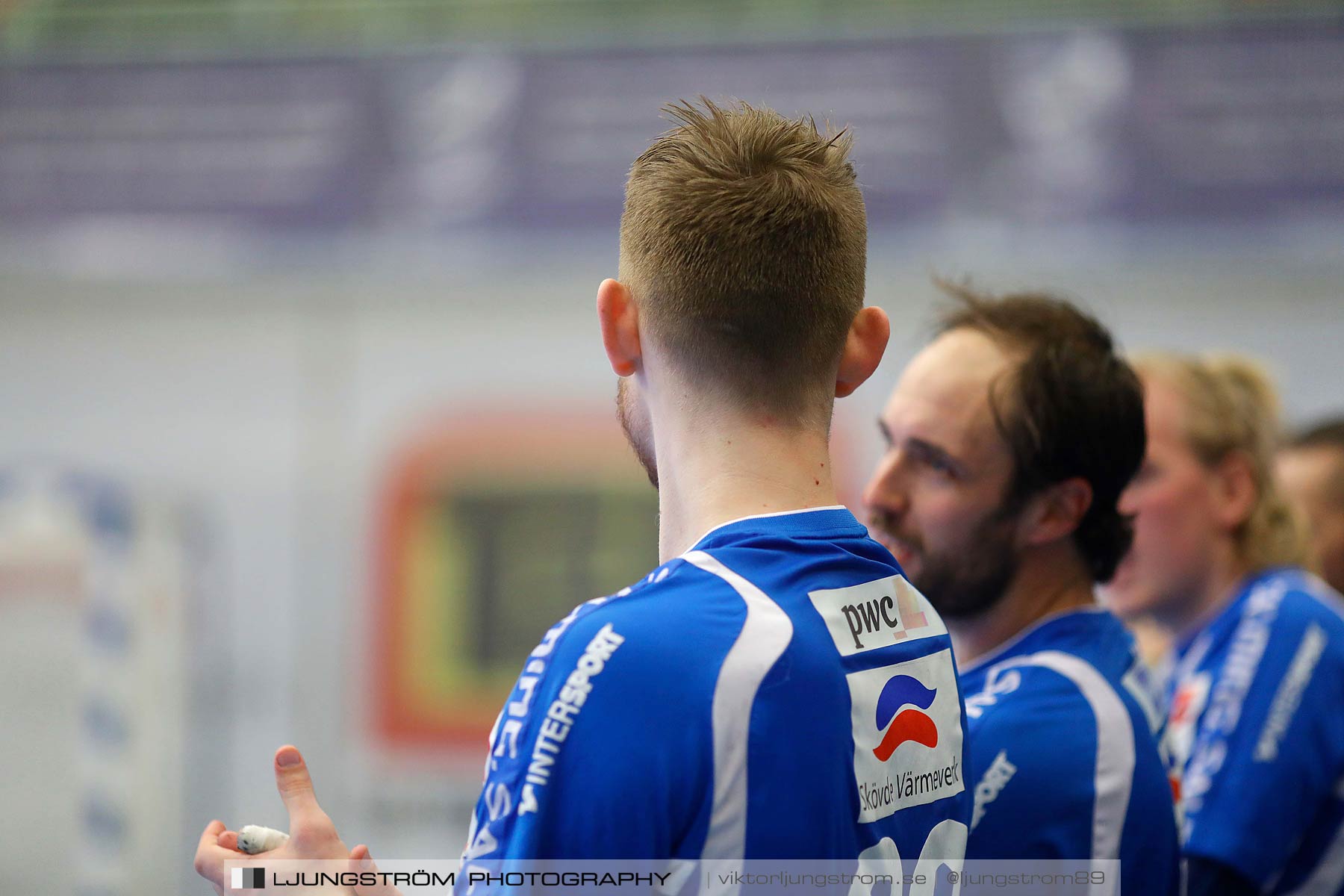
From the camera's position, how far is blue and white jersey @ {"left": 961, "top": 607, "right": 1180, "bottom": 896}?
1235 mm

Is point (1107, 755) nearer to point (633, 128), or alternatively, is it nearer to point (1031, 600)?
point (1031, 600)

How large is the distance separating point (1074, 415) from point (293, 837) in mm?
1046

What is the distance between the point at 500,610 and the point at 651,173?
344cm

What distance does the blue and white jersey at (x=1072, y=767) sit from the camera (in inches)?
48.6

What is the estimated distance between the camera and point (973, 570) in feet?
4.78

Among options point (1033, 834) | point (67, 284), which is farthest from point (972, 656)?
point (67, 284)

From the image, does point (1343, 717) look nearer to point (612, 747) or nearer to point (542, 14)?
point (612, 747)

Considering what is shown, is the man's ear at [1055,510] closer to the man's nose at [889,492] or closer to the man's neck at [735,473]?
A: the man's nose at [889,492]

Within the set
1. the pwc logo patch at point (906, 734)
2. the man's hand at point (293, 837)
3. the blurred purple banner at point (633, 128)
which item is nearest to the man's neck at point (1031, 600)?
the pwc logo patch at point (906, 734)

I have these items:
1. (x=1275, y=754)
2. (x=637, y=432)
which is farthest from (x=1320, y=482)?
(x=637, y=432)

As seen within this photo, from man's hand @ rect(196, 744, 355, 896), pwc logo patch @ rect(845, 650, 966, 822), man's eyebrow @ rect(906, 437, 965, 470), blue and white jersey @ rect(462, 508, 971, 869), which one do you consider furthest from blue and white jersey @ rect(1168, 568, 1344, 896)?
man's hand @ rect(196, 744, 355, 896)

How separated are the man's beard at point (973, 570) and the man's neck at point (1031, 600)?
0.05 ft

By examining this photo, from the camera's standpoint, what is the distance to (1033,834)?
1.23 metres

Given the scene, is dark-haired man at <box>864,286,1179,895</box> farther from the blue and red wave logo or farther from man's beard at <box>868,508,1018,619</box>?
the blue and red wave logo
